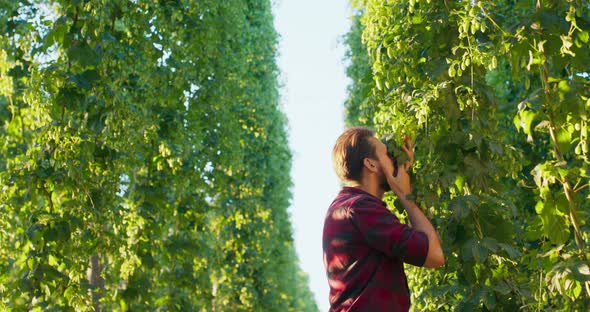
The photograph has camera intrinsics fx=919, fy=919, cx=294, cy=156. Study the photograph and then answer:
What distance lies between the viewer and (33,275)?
6.48 meters

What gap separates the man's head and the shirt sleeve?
0.30 meters

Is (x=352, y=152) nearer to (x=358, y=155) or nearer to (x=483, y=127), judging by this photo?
(x=358, y=155)

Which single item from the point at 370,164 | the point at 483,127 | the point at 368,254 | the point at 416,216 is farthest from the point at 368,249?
the point at 483,127

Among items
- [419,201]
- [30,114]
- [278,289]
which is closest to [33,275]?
[419,201]

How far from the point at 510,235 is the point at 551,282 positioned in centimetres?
73

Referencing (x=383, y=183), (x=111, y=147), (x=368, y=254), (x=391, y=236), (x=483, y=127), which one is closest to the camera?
(x=391, y=236)

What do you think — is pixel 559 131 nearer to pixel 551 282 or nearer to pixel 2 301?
pixel 551 282

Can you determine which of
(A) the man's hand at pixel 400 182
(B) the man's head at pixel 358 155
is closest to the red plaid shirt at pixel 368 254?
(B) the man's head at pixel 358 155

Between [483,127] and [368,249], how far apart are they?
1.49 metres

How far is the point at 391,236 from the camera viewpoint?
353 centimetres

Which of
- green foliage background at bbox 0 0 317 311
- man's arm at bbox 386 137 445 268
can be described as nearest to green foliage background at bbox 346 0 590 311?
man's arm at bbox 386 137 445 268

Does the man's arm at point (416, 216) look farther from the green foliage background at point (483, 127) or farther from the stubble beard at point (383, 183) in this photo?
the green foliage background at point (483, 127)

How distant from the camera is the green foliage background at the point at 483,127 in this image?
4047mm

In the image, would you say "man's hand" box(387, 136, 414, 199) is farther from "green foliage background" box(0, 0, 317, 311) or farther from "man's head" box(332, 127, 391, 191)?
"green foliage background" box(0, 0, 317, 311)
